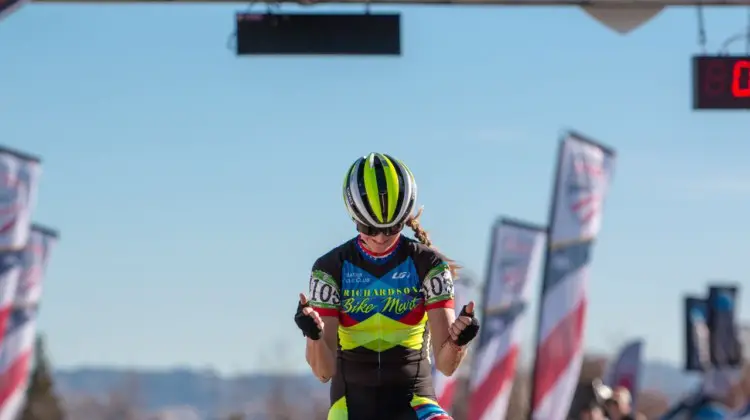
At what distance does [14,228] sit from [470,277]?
7.00 m

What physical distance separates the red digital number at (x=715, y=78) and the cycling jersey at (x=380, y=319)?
9.82 meters

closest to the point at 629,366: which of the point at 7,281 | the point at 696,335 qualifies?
the point at 696,335

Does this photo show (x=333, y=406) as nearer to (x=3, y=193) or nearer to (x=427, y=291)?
(x=427, y=291)

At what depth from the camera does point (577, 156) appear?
26.4 m

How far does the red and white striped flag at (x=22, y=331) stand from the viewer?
74.8 ft

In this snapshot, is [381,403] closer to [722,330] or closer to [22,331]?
[22,331]

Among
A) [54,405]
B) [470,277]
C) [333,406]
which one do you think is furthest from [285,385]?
[333,406]

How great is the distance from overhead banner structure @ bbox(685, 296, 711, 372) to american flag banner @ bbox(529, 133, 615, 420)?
1.36 meters

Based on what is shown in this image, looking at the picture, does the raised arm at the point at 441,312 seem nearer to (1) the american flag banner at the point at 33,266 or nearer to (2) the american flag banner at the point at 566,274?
(1) the american flag banner at the point at 33,266

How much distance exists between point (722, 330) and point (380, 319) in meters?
16.3

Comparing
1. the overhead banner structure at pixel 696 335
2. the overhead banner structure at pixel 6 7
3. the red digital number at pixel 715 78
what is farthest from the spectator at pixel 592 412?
the overhead banner structure at pixel 6 7

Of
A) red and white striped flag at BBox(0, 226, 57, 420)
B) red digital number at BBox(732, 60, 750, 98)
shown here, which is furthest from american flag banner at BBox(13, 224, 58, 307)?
red digital number at BBox(732, 60, 750, 98)

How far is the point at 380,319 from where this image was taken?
1112 centimetres

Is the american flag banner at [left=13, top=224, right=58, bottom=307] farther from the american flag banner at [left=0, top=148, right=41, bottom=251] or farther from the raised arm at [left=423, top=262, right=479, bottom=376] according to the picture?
the raised arm at [left=423, top=262, right=479, bottom=376]
